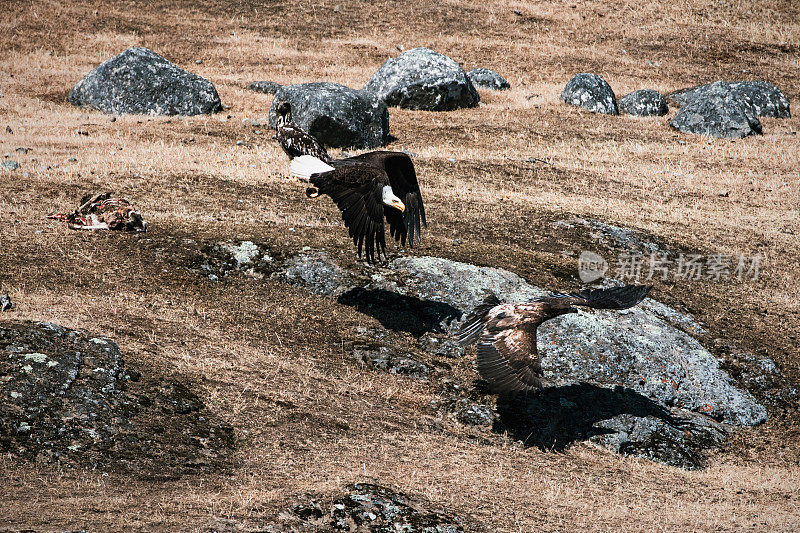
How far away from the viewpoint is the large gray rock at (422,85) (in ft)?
99.7

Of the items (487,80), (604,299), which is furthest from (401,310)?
(487,80)

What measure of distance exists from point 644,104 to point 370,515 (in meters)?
27.9

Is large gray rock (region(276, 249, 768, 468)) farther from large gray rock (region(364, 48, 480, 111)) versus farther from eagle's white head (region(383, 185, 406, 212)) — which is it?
large gray rock (region(364, 48, 480, 111))

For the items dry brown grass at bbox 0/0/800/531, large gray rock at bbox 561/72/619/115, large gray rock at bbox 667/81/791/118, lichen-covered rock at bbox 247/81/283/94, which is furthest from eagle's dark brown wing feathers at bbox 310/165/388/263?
large gray rock at bbox 667/81/791/118

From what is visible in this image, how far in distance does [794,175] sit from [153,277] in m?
22.4

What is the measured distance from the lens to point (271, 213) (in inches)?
703

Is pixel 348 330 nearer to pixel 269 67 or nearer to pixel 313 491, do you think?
pixel 313 491

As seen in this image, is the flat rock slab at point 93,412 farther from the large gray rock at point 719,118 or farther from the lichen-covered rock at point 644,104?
the lichen-covered rock at point 644,104

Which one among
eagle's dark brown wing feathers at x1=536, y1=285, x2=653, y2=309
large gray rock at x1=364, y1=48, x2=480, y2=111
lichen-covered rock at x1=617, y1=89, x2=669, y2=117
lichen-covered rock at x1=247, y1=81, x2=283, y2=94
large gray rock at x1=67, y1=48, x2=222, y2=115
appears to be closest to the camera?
eagle's dark brown wing feathers at x1=536, y1=285, x2=653, y2=309

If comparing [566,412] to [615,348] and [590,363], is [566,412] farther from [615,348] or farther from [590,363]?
[615,348]

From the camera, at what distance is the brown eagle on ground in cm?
1556

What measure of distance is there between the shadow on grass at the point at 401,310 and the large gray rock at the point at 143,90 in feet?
51.4

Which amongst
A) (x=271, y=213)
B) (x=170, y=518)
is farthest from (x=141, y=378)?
(x=271, y=213)

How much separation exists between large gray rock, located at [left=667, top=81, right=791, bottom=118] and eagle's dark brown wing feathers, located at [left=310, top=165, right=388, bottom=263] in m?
23.9
